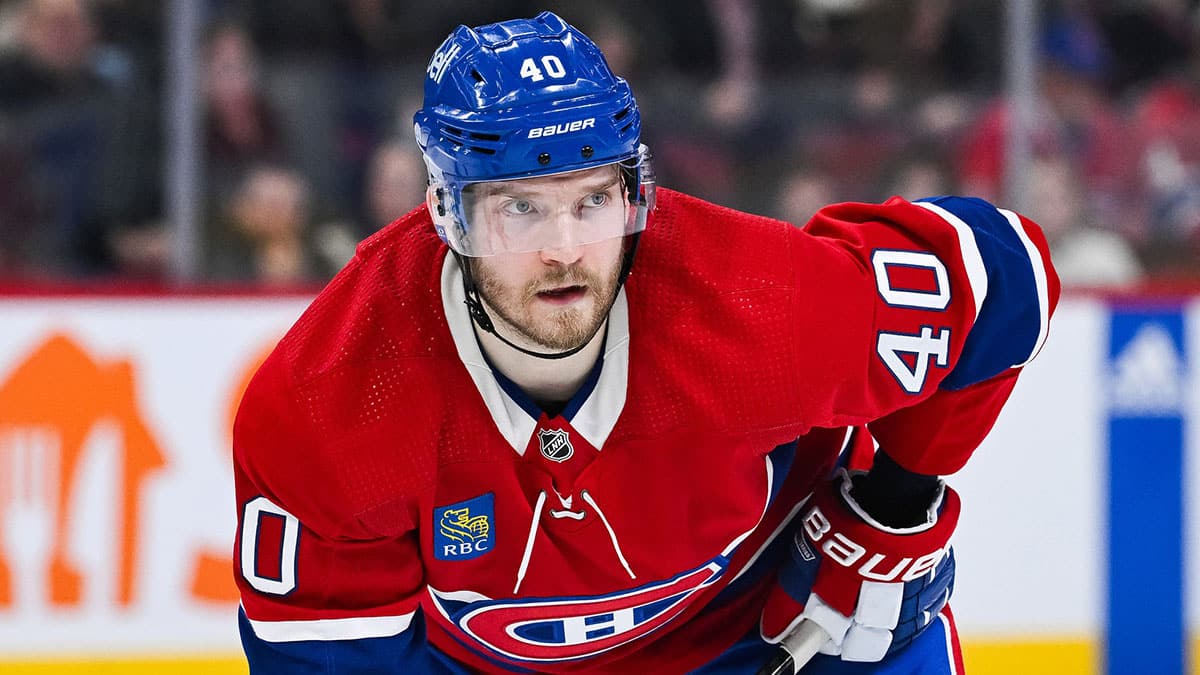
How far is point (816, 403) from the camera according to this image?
191cm

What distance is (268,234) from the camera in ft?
11.7

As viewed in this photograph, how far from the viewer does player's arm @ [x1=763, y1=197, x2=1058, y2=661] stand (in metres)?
1.95

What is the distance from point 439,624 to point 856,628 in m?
0.55

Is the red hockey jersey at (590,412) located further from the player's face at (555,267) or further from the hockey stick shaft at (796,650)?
the hockey stick shaft at (796,650)

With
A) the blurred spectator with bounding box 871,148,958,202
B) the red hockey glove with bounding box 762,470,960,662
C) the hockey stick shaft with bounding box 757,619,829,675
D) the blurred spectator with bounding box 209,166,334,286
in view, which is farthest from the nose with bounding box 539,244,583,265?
the blurred spectator with bounding box 871,148,958,202

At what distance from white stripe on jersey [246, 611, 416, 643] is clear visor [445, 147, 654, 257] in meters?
0.46

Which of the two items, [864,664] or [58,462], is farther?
[58,462]

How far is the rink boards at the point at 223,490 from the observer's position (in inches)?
129

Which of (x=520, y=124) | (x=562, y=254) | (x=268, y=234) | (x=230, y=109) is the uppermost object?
(x=520, y=124)

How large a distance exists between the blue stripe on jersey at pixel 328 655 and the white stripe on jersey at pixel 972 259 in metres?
0.81

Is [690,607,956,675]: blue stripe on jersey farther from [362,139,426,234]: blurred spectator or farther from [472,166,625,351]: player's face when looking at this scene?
[362,139,426,234]: blurred spectator

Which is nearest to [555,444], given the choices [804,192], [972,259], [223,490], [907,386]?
[907,386]

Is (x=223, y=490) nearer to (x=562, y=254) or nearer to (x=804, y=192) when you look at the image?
(x=804, y=192)

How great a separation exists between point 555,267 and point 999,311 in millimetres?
583
